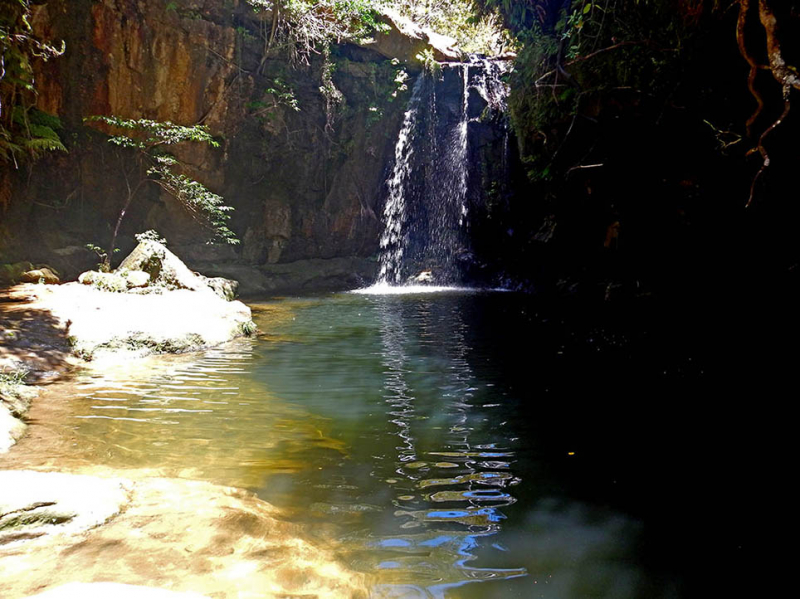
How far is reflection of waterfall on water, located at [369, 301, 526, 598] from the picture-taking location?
78.0 inches

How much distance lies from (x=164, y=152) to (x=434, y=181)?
9.67 m

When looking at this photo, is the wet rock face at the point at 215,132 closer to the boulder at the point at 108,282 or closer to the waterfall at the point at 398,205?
the waterfall at the point at 398,205

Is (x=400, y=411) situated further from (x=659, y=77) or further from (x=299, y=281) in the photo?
(x=299, y=281)

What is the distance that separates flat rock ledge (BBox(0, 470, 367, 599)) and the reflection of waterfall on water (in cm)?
26

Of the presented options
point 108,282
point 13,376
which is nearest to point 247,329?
point 108,282

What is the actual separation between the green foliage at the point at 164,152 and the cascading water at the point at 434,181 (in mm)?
7025

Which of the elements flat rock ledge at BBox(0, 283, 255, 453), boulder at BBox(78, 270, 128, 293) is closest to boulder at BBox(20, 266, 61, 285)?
boulder at BBox(78, 270, 128, 293)

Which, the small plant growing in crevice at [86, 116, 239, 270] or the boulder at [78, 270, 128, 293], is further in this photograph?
the small plant growing in crevice at [86, 116, 239, 270]

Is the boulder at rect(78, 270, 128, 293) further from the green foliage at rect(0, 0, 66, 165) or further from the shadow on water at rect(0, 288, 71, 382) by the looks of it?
the green foliage at rect(0, 0, 66, 165)

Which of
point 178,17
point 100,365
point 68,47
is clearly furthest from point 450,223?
point 100,365

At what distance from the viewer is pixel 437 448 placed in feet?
10.6

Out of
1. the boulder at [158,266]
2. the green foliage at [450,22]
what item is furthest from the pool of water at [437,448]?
the green foliage at [450,22]

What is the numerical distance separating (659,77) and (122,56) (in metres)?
14.0

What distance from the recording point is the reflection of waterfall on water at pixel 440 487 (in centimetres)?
198
